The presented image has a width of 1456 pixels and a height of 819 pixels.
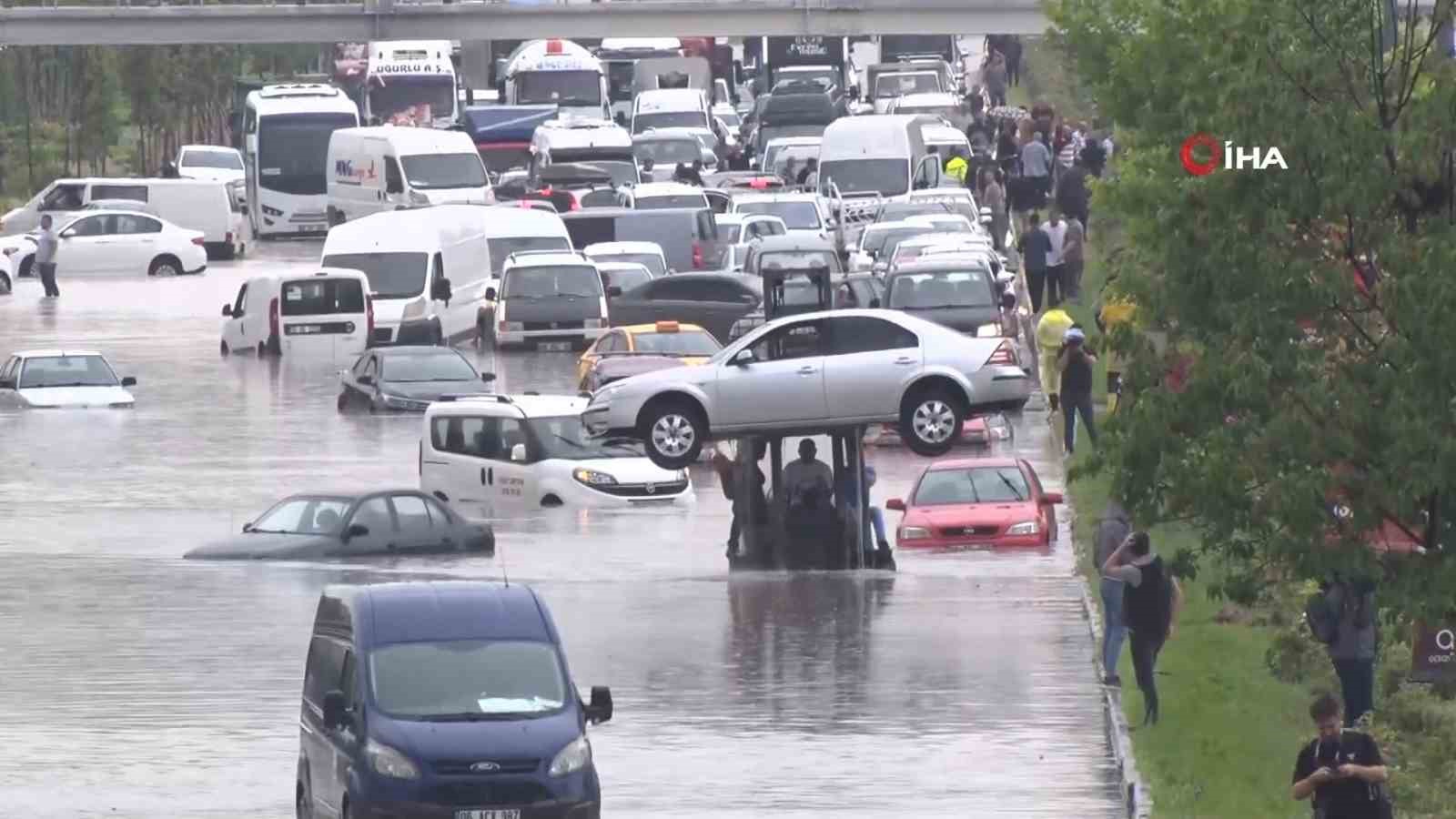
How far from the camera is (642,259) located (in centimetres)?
5438

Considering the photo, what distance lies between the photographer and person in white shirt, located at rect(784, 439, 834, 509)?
1212 inches

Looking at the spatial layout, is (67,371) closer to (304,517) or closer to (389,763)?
(304,517)

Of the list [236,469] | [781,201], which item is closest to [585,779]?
[236,469]

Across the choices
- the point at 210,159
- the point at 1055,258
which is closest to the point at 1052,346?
the point at 1055,258

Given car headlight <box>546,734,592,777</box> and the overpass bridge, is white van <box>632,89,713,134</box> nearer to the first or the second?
the overpass bridge

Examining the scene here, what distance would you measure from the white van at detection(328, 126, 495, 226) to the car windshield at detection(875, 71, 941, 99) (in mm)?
20371

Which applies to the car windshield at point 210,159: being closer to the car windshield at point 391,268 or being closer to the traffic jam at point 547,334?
the traffic jam at point 547,334

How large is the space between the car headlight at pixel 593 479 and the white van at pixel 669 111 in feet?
140

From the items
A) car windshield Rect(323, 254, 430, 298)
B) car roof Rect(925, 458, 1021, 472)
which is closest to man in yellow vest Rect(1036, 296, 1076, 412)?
car roof Rect(925, 458, 1021, 472)

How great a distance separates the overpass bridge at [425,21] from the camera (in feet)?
269

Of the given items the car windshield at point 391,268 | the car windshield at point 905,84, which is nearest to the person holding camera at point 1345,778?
the car windshield at point 391,268

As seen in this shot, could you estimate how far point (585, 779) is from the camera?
17.3m

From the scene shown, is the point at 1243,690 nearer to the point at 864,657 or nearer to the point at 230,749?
the point at 864,657

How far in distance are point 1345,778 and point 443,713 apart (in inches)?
189
